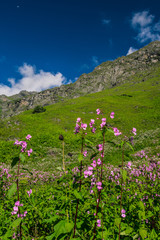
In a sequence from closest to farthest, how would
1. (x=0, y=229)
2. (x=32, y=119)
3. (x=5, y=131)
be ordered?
A: (x=0, y=229)
(x=5, y=131)
(x=32, y=119)

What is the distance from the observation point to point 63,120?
36406 millimetres

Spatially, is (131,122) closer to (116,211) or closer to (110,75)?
(116,211)

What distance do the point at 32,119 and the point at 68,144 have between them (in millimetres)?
16537

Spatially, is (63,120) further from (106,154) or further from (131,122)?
(106,154)

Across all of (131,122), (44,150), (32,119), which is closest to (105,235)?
(44,150)

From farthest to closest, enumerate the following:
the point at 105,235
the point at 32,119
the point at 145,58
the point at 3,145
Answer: the point at 145,58
the point at 32,119
the point at 3,145
the point at 105,235

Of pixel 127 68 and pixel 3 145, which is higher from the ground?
pixel 127 68

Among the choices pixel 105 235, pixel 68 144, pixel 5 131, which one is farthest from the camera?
pixel 5 131

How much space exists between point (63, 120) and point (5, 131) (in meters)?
13.6

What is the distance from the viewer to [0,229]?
12.2 feet

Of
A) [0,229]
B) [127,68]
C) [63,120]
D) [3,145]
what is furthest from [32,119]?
[127,68]

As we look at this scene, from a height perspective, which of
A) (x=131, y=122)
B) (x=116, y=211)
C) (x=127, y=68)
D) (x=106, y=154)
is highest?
(x=127, y=68)

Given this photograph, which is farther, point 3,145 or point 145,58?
point 145,58

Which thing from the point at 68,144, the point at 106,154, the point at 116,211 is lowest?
the point at 116,211
